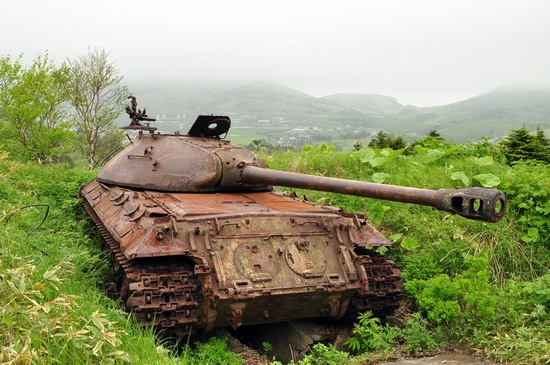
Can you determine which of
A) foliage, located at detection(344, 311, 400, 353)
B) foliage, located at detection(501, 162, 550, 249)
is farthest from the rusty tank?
foliage, located at detection(501, 162, 550, 249)

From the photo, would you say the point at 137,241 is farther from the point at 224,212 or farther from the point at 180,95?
the point at 180,95

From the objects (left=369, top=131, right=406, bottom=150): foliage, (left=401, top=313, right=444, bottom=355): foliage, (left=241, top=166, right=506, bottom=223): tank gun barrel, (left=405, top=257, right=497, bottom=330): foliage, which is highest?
(left=241, top=166, right=506, bottom=223): tank gun barrel

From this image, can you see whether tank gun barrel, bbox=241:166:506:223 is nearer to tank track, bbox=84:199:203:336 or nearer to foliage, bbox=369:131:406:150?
tank track, bbox=84:199:203:336

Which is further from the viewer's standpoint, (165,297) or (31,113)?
(31,113)

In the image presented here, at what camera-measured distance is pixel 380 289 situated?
6.41 metres

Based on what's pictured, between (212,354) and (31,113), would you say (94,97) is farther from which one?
(212,354)

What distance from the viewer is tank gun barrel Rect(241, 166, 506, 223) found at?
172 inches

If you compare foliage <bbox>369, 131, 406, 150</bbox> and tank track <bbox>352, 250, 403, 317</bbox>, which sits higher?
foliage <bbox>369, 131, 406, 150</bbox>

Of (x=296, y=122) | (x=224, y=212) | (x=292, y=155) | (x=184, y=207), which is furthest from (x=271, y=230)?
(x=296, y=122)

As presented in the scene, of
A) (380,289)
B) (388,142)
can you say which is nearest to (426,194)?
(380,289)

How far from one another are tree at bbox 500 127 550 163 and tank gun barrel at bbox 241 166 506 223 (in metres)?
6.73

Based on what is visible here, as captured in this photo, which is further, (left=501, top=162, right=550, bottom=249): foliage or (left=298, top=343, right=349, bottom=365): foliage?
(left=501, top=162, right=550, bottom=249): foliage

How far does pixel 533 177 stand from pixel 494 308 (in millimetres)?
3001

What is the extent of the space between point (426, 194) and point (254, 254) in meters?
1.86
